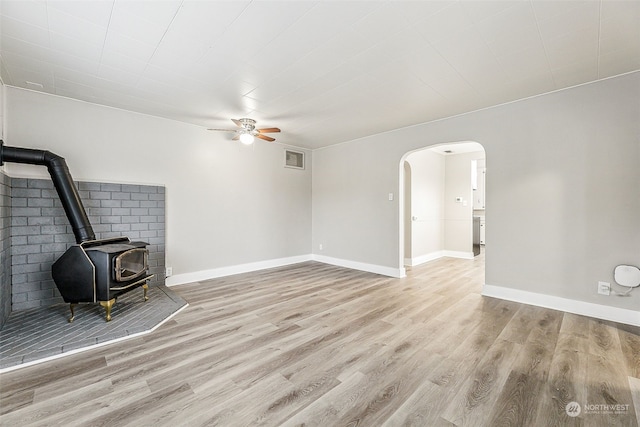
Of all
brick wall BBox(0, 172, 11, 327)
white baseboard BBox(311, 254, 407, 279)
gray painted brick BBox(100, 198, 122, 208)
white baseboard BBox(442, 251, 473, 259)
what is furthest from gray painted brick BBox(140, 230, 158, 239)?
white baseboard BBox(442, 251, 473, 259)

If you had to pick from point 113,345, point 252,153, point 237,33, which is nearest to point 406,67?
point 237,33

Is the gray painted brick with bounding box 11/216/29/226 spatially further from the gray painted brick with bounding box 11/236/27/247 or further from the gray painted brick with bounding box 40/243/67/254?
the gray painted brick with bounding box 40/243/67/254

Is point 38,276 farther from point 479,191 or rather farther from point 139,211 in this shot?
point 479,191

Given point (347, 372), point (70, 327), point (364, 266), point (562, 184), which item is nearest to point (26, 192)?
point (70, 327)

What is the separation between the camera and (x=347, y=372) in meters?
1.94

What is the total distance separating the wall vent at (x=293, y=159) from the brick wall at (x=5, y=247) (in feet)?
12.8

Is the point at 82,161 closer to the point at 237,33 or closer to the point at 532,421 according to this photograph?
the point at 237,33

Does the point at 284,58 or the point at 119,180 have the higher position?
the point at 284,58

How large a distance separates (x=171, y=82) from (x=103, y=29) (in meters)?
0.84

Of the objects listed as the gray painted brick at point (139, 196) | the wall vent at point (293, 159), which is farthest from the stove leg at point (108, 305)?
the wall vent at point (293, 159)

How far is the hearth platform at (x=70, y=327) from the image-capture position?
2.14m

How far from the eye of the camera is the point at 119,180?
3656 mm

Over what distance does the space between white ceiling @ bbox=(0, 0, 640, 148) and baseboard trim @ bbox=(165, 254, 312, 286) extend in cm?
256

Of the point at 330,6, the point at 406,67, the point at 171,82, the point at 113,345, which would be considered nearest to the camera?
the point at 330,6
